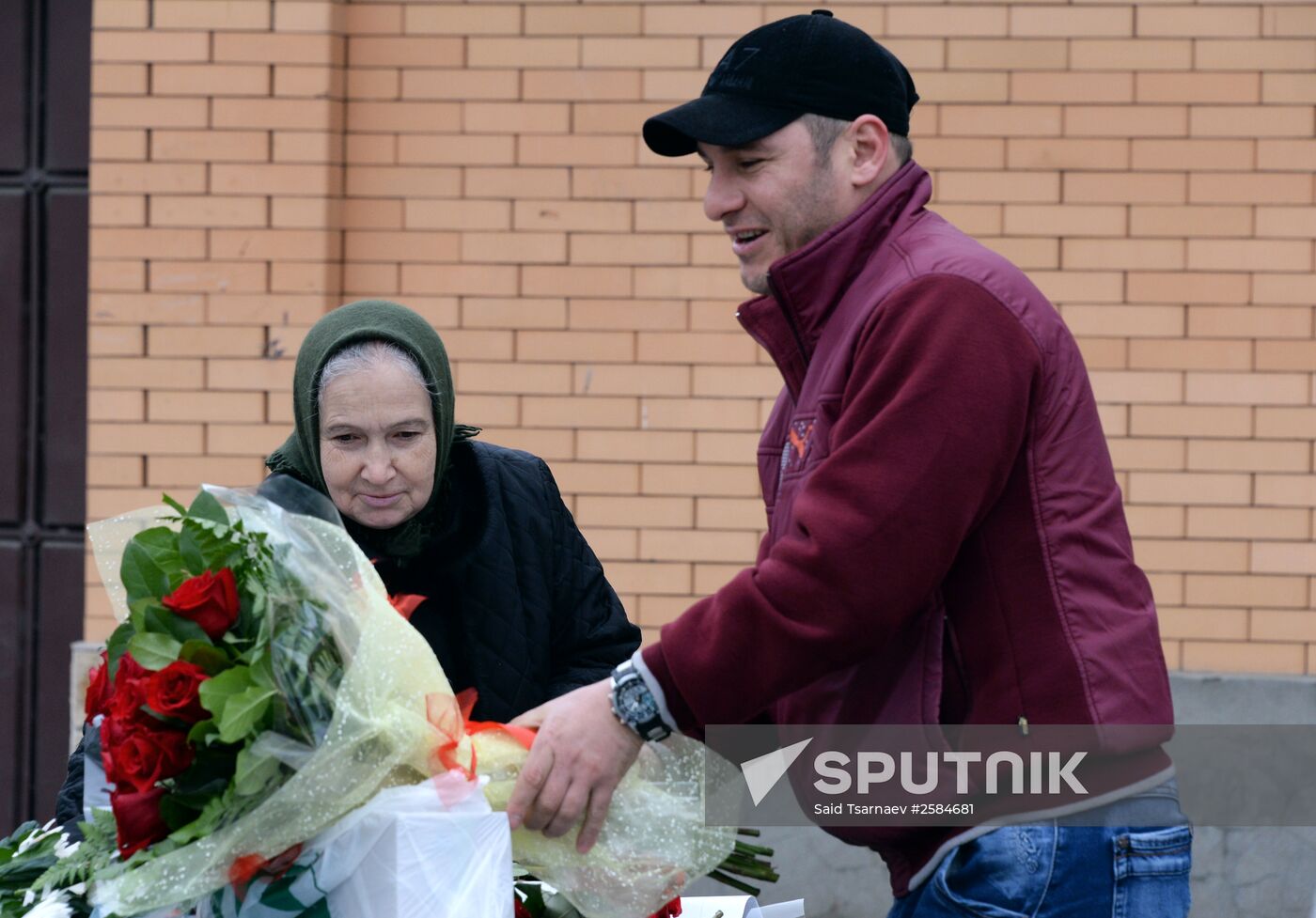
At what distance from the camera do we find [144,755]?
185 cm

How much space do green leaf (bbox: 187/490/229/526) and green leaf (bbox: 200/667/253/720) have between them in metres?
0.22

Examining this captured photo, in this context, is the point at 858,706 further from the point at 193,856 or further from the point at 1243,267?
the point at 1243,267

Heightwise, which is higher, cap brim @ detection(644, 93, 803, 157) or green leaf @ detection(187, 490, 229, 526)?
cap brim @ detection(644, 93, 803, 157)

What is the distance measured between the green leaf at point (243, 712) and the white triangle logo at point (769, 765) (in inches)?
29.9

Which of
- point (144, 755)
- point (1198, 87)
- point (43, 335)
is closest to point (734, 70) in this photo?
point (144, 755)

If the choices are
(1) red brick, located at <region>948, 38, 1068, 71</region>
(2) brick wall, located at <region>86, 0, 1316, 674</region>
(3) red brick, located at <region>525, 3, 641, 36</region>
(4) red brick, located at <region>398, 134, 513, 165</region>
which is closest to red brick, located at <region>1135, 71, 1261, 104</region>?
(2) brick wall, located at <region>86, 0, 1316, 674</region>

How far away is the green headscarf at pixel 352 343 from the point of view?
280cm

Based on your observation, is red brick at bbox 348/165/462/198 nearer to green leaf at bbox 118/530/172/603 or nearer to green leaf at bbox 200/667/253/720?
green leaf at bbox 118/530/172/603

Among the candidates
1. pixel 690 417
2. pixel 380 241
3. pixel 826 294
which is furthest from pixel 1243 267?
pixel 826 294

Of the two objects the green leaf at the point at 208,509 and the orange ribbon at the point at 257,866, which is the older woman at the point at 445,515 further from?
the orange ribbon at the point at 257,866

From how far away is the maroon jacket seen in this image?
6.78 feet

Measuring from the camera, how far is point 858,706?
222 centimetres

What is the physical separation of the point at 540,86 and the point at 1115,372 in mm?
1849

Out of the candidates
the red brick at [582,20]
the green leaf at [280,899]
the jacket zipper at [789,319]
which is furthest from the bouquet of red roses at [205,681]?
the red brick at [582,20]
